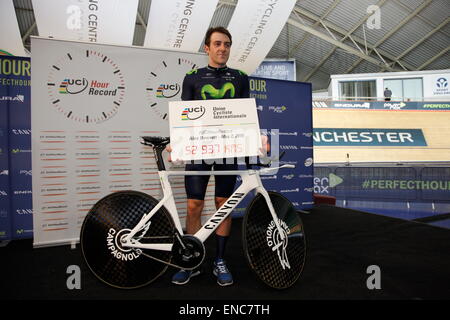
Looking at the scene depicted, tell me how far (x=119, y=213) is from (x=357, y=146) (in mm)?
9376

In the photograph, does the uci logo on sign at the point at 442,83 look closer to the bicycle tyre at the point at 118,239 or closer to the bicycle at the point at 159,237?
the bicycle at the point at 159,237

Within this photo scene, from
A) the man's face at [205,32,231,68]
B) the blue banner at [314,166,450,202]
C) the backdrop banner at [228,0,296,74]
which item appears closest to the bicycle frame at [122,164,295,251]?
the man's face at [205,32,231,68]

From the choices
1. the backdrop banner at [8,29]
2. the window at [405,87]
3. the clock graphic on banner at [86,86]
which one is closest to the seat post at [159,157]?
the clock graphic on banner at [86,86]

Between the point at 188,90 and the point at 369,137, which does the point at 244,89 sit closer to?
the point at 188,90

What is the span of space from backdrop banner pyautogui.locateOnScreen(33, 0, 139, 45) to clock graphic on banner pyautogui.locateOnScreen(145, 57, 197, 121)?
3.58 feet

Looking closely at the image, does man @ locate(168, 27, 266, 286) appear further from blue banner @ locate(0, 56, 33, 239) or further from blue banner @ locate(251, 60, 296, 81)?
blue banner @ locate(251, 60, 296, 81)

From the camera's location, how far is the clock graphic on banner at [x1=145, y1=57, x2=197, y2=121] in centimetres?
331

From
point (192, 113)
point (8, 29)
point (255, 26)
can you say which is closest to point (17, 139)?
point (8, 29)

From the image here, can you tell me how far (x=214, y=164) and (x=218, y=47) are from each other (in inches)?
31.9

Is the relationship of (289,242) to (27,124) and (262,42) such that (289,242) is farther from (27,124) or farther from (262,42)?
(262,42)

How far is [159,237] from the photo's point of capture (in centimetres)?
185

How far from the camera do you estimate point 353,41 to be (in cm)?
1424
